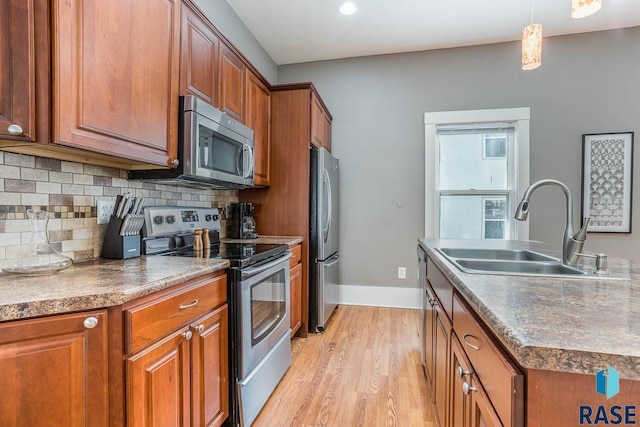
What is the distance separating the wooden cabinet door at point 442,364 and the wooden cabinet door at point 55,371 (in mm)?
1234

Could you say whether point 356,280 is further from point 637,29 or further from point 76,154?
point 637,29

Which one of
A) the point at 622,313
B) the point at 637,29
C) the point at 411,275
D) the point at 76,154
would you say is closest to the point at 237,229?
the point at 76,154

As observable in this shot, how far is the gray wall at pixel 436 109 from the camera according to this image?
3.13m

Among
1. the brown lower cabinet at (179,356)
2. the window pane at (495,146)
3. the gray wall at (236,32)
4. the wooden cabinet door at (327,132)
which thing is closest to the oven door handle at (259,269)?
the brown lower cabinet at (179,356)

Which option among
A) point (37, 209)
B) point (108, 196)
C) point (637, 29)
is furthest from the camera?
point (637, 29)

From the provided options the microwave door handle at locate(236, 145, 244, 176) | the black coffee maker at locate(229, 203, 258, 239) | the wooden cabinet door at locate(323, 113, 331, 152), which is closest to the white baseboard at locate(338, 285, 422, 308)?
the black coffee maker at locate(229, 203, 258, 239)

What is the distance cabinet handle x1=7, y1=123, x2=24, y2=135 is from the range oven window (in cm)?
109

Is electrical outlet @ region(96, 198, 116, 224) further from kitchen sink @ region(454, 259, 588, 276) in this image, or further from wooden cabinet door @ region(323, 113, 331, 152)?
wooden cabinet door @ region(323, 113, 331, 152)

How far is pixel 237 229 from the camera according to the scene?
2.59 metres

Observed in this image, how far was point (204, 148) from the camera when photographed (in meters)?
1.75

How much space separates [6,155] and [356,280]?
10.1 feet

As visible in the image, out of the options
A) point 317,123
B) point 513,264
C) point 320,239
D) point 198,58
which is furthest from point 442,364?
point 317,123

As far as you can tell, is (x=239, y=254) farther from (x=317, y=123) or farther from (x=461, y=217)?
(x=461, y=217)

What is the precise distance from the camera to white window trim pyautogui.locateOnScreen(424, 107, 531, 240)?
3.24 metres
